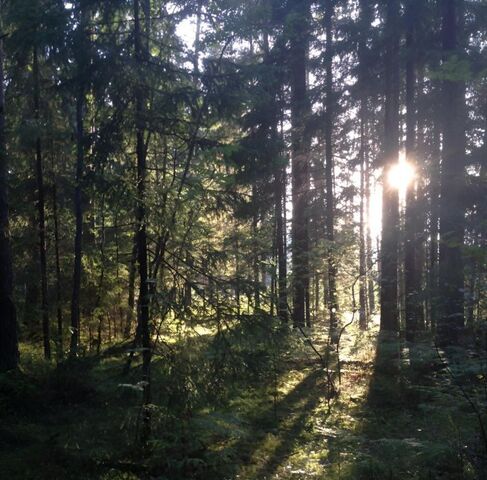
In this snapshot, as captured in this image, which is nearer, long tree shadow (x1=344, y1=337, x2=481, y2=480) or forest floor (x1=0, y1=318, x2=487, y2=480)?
forest floor (x1=0, y1=318, x2=487, y2=480)

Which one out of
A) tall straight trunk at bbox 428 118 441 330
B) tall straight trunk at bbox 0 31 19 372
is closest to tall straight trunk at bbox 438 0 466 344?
tall straight trunk at bbox 428 118 441 330

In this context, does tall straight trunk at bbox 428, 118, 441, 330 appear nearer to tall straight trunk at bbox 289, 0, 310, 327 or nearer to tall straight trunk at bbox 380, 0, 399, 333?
tall straight trunk at bbox 380, 0, 399, 333

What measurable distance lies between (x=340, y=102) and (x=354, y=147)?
16.1 feet

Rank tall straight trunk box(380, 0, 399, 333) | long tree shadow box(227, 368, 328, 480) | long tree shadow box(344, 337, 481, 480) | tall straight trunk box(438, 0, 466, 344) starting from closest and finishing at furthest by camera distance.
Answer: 1. long tree shadow box(344, 337, 481, 480)
2. long tree shadow box(227, 368, 328, 480)
3. tall straight trunk box(438, 0, 466, 344)
4. tall straight trunk box(380, 0, 399, 333)

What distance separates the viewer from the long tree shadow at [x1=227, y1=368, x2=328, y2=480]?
23.0ft

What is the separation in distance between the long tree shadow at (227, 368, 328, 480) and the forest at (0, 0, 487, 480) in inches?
1.8

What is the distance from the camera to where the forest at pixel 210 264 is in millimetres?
6578

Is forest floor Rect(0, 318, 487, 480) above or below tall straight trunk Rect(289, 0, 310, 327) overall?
below

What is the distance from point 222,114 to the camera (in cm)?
714

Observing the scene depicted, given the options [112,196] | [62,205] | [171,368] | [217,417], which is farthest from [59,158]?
[217,417]

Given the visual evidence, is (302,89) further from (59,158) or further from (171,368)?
(171,368)

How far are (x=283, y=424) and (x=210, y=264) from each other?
377 cm

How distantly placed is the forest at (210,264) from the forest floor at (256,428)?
4 centimetres

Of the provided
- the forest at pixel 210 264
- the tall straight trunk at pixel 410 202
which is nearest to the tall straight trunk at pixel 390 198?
the forest at pixel 210 264
